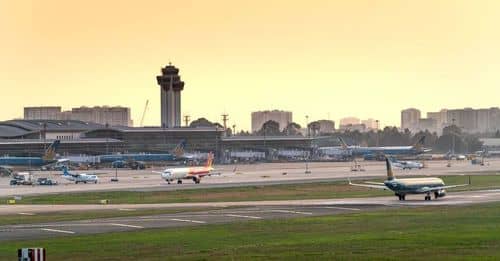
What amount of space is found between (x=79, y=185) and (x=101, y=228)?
7555 centimetres

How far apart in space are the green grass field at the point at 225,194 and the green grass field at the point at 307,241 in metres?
32.6

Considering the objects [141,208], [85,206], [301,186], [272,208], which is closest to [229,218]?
[272,208]

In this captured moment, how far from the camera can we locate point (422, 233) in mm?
61812

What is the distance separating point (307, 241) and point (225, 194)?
187ft

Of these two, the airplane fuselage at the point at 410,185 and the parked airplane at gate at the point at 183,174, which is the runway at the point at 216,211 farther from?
the parked airplane at gate at the point at 183,174

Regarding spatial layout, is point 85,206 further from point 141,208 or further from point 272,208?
point 272,208

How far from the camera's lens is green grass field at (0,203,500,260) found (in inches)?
2039

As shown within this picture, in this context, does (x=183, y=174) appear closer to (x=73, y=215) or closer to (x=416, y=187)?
(x=416, y=187)

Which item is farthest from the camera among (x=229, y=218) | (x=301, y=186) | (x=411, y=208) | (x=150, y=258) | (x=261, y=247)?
(x=301, y=186)

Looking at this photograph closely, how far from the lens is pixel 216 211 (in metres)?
86.2

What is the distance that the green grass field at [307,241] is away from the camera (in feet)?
170

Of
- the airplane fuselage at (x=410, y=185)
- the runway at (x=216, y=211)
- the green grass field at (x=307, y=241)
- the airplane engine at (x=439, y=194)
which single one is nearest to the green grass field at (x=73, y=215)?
the runway at (x=216, y=211)

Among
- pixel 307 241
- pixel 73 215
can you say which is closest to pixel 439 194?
pixel 73 215

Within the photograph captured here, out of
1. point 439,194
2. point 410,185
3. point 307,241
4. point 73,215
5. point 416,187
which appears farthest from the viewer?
point 439,194
